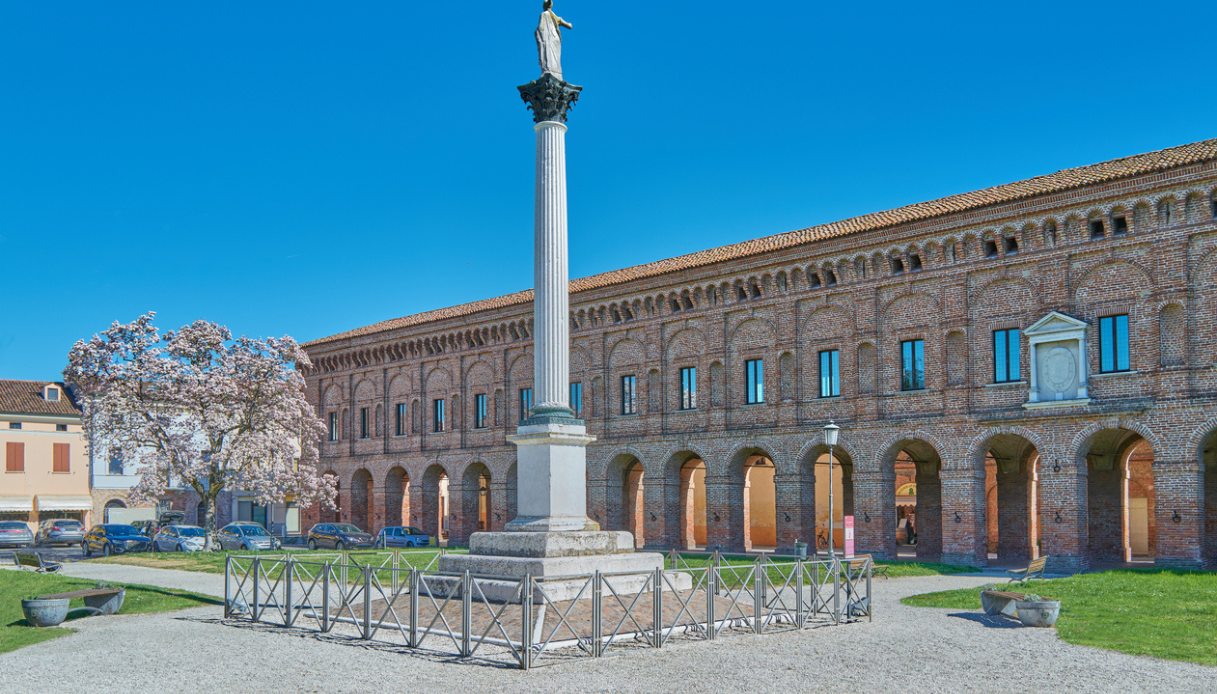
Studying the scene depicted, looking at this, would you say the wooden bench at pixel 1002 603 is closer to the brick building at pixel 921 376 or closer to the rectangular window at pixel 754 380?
the brick building at pixel 921 376

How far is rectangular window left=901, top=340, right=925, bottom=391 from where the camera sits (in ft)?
108

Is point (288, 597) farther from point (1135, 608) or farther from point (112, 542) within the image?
point (112, 542)

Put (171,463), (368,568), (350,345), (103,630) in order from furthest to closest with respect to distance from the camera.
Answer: (350,345) < (171,463) < (103,630) < (368,568)

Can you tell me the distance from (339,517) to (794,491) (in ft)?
86.4

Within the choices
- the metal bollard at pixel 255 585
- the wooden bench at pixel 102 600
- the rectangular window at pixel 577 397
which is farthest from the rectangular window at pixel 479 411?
the metal bollard at pixel 255 585

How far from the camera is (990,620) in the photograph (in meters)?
18.0

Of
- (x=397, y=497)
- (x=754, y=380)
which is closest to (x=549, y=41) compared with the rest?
(x=754, y=380)

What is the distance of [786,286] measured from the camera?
1421 inches

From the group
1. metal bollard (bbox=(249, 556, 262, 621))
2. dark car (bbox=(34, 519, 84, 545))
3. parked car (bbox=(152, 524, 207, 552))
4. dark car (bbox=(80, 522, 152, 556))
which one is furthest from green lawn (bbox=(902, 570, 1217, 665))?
dark car (bbox=(34, 519, 84, 545))

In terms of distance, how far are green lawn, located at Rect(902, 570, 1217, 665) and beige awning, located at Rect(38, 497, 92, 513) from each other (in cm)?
4943

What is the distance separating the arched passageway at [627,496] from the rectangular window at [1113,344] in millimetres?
17509

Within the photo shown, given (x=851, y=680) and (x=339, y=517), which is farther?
(x=339, y=517)

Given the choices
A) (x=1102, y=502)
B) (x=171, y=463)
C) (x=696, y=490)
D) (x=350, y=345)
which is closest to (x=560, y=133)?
(x=1102, y=502)

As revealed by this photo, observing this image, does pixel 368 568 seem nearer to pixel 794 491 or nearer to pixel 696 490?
pixel 794 491
